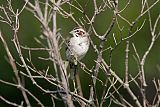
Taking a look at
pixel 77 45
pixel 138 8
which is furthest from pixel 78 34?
pixel 138 8

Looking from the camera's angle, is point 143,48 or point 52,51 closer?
point 52,51

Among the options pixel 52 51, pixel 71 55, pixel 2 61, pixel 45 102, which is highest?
pixel 52 51

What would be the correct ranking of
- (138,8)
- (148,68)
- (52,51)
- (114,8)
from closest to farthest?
(52,51), (114,8), (138,8), (148,68)

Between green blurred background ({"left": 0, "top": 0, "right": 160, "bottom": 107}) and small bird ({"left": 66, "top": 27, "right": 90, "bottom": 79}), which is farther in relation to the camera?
green blurred background ({"left": 0, "top": 0, "right": 160, "bottom": 107})

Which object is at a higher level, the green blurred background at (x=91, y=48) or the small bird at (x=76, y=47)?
the small bird at (x=76, y=47)

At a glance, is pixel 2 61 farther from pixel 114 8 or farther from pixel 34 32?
pixel 114 8

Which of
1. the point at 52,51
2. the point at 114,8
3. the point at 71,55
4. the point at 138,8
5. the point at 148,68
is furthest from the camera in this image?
the point at 148,68

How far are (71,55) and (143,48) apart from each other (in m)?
5.68

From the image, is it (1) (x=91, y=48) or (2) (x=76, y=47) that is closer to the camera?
(2) (x=76, y=47)

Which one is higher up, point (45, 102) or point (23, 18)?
point (23, 18)

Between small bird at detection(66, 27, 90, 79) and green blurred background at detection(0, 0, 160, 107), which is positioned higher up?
small bird at detection(66, 27, 90, 79)

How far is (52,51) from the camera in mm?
3512

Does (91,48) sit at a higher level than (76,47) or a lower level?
lower

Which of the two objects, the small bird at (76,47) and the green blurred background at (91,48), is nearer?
the small bird at (76,47)
